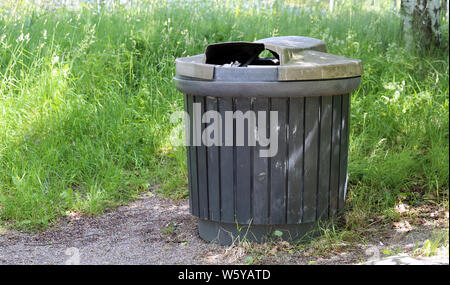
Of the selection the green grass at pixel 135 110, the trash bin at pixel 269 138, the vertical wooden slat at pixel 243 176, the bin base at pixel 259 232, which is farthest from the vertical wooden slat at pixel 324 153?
the green grass at pixel 135 110

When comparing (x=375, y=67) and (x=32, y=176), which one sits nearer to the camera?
(x=32, y=176)

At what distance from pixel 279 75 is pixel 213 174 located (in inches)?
26.2

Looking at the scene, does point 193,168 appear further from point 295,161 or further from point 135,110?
point 135,110

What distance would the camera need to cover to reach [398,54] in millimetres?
4633

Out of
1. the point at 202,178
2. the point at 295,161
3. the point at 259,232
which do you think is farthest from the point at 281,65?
the point at 259,232

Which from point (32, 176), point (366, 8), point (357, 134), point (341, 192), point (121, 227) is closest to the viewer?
point (341, 192)

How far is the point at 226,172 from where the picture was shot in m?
2.84

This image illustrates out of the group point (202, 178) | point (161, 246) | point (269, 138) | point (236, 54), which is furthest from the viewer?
point (236, 54)

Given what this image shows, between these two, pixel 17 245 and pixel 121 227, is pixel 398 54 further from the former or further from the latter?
pixel 17 245

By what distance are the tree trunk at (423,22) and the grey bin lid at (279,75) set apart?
88.0 inches

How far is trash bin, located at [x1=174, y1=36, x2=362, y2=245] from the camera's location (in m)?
2.66

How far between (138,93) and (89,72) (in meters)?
0.49

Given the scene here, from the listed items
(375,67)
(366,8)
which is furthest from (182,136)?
(366,8)

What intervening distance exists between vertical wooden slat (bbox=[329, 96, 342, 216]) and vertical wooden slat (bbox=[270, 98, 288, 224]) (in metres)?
0.30
